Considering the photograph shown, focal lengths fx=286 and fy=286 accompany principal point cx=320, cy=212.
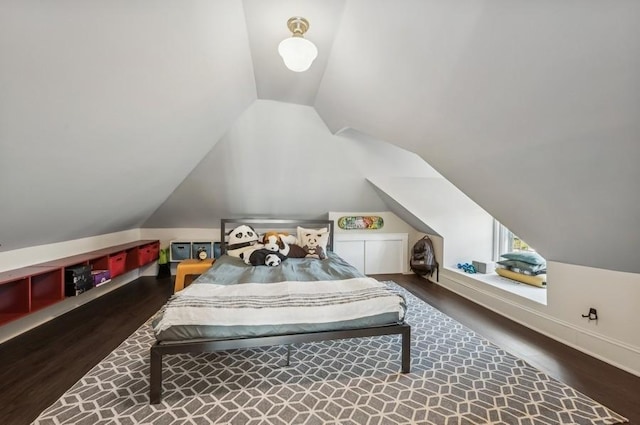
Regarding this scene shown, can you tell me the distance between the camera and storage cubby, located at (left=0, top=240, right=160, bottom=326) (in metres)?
2.47

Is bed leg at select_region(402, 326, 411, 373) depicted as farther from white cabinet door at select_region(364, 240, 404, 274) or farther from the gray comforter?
white cabinet door at select_region(364, 240, 404, 274)

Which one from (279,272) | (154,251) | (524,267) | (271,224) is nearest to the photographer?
(279,272)

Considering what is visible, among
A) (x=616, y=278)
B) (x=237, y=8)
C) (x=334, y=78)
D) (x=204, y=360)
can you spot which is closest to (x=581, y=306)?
(x=616, y=278)

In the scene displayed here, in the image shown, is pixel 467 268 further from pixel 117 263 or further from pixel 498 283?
pixel 117 263

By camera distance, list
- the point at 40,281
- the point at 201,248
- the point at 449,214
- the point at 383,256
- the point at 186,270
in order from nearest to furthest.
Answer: the point at 40,281, the point at 186,270, the point at 449,214, the point at 201,248, the point at 383,256

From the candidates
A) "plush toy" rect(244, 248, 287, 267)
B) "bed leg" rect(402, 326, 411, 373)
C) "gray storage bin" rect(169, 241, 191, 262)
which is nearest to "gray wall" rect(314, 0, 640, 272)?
"bed leg" rect(402, 326, 411, 373)

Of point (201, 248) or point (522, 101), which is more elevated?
point (522, 101)

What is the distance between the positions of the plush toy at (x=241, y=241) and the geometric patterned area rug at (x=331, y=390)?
178cm

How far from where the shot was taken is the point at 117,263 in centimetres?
382

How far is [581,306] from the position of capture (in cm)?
260

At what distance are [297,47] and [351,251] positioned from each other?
388 centimetres

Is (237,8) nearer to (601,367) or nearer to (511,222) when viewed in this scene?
(511,222)

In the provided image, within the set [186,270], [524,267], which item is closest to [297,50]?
[186,270]

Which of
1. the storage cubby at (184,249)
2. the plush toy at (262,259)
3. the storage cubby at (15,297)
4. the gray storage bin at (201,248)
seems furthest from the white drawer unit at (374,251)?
the storage cubby at (15,297)
